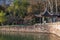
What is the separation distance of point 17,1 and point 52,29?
44.5ft

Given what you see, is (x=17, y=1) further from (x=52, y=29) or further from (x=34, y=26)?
(x=52, y=29)

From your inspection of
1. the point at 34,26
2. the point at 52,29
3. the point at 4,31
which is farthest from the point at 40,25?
the point at 4,31

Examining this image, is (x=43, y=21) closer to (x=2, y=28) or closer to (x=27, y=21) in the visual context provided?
(x=27, y=21)

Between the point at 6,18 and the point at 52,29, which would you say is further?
the point at 6,18

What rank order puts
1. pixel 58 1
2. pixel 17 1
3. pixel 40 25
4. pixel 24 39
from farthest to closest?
pixel 58 1, pixel 17 1, pixel 40 25, pixel 24 39

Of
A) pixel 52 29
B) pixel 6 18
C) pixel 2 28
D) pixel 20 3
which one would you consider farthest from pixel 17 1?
pixel 52 29

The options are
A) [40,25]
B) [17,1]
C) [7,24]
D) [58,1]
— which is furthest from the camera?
[58,1]

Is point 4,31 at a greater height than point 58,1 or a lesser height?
lesser

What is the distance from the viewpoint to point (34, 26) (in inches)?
1673

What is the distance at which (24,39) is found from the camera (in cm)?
3080

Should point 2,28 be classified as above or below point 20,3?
below

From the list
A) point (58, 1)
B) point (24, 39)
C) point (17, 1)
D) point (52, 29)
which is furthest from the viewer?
point (58, 1)

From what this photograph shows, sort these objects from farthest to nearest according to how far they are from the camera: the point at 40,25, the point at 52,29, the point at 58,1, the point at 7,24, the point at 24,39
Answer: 1. the point at 58,1
2. the point at 7,24
3. the point at 40,25
4. the point at 52,29
5. the point at 24,39

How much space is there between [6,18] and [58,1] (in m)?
13.0
